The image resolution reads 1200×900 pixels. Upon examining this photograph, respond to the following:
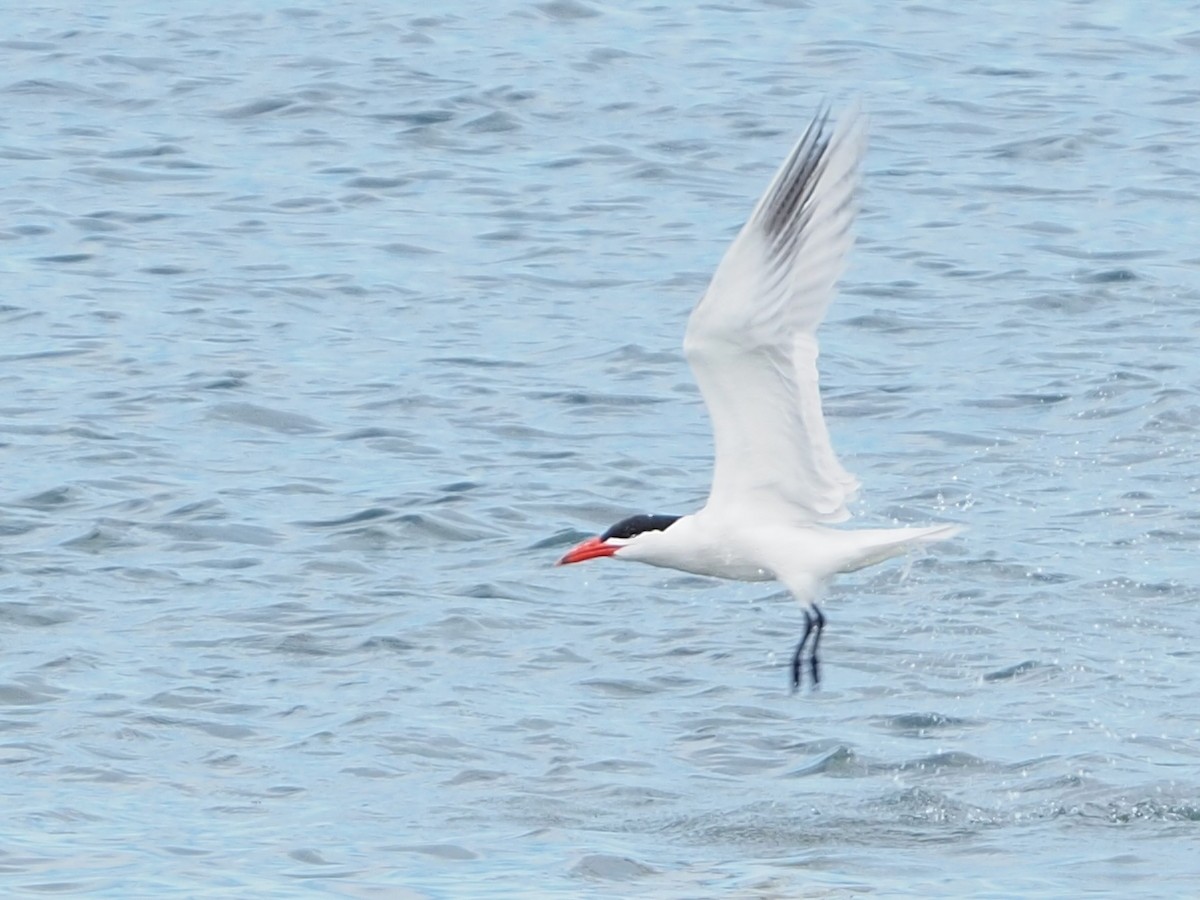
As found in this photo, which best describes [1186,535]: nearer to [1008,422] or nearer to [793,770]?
[1008,422]

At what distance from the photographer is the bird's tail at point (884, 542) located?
9.32 m

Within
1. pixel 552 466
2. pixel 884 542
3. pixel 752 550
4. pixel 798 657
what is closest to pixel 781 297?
pixel 884 542

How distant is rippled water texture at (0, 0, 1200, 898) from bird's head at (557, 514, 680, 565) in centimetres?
94

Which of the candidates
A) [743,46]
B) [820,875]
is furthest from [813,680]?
[743,46]

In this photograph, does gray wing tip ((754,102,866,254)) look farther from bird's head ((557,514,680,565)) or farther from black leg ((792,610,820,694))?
black leg ((792,610,820,694))

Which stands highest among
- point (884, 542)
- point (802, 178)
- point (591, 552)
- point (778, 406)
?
point (802, 178)

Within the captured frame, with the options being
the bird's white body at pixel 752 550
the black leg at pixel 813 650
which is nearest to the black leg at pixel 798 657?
the black leg at pixel 813 650

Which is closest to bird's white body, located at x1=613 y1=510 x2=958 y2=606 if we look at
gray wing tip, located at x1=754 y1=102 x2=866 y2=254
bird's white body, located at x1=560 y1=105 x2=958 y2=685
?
bird's white body, located at x1=560 y1=105 x2=958 y2=685

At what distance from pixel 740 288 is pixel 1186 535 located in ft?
14.9

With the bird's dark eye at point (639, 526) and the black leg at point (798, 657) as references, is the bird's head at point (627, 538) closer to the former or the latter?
the bird's dark eye at point (639, 526)

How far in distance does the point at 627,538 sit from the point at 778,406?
2.99 feet

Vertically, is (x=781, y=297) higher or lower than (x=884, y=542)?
higher

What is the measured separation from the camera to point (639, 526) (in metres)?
9.99

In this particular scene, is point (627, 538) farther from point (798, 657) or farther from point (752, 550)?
point (798, 657)
